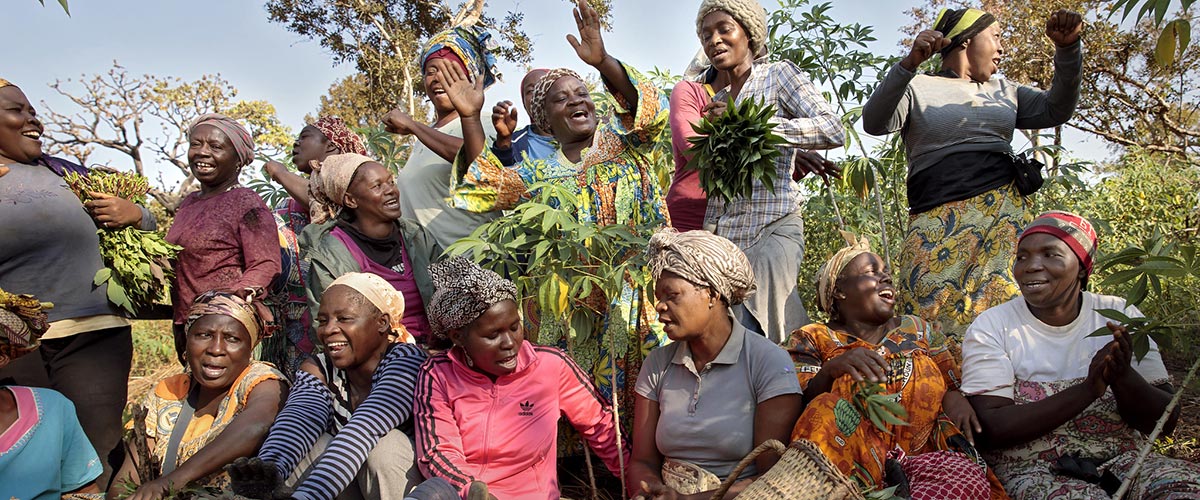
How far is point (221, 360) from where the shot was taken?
3201mm

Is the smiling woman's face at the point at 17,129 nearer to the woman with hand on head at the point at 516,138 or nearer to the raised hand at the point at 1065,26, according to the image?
the woman with hand on head at the point at 516,138

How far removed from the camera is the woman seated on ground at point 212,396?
10.3 ft

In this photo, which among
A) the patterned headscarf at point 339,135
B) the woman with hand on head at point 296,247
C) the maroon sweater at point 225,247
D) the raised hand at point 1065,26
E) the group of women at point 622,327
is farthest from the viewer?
the patterned headscarf at point 339,135

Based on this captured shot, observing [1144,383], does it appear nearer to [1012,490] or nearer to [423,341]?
[1012,490]

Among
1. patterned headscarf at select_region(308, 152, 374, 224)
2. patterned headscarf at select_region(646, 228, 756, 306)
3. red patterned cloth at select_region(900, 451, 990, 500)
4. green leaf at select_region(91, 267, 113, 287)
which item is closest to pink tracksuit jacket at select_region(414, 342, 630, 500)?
patterned headscarf at select_region(646, 228, 756, 306)

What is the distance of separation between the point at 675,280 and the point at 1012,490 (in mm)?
1311

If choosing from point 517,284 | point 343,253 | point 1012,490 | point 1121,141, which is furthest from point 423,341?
point 1121,141

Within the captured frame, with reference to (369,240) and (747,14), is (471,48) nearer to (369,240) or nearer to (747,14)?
(369,240)

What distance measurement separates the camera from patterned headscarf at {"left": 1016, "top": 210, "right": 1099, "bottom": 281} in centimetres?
288

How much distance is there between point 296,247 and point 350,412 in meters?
1.49

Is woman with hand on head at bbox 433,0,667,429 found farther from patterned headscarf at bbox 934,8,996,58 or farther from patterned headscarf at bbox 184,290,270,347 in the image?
patterned headscarf at bbox 934,8,996,58

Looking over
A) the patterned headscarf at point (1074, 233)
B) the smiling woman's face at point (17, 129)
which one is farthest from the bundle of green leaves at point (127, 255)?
the patterned headscarf at point (1074, 233)

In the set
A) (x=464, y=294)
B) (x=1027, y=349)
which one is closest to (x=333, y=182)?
(x=464, y=294)

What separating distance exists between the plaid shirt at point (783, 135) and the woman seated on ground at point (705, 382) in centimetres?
56
